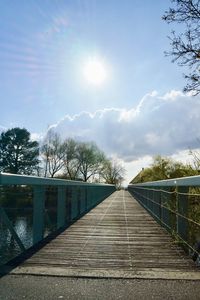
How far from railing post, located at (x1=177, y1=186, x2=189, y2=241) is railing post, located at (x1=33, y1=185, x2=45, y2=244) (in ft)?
7.32

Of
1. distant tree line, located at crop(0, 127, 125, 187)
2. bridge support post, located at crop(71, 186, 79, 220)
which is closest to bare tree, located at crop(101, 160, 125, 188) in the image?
distant tree line, located at crop(0, 127, 125, 187)

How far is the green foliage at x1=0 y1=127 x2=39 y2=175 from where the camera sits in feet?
200

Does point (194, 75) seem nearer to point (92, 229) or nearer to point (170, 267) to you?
point (92, 229)

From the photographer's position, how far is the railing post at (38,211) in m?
6.54

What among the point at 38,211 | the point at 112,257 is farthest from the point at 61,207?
the point at 112,257

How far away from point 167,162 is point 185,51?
16.6 m

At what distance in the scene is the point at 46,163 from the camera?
2657 inches

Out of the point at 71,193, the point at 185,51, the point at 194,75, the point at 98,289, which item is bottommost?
the point at 98,289

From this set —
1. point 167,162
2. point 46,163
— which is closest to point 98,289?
point 167,162

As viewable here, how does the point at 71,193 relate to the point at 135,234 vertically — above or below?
above

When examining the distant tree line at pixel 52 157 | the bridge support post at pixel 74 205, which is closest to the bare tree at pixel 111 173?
the distant tree line at pixel 52 157

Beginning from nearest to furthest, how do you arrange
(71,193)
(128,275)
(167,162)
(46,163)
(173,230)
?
(128,275)
(173,230)
(71,193)
(167,162)
(46,163)

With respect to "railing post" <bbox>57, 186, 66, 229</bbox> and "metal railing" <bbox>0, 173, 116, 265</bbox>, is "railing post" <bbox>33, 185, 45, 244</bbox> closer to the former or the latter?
"metal railing" <bbox>0, 173, 116, 265</bbox>

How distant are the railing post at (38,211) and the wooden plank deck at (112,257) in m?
0.29
